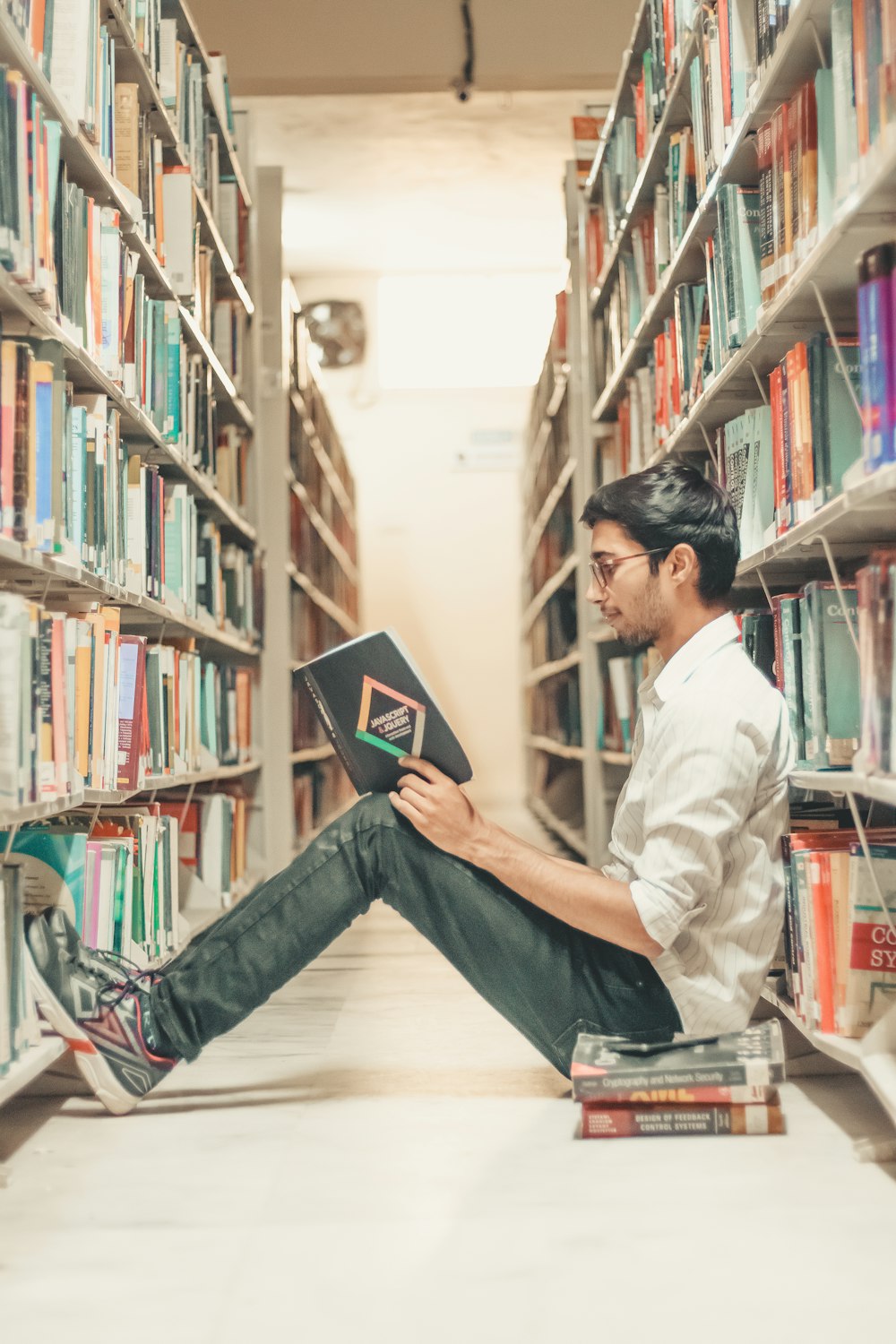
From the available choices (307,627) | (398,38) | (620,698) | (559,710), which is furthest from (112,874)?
(398,38)

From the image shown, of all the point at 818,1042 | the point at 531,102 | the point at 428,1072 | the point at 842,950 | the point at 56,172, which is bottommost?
the point at 428,1072

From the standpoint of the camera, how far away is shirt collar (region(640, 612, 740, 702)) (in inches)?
63.8

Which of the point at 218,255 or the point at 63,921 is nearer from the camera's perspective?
the point at 63,921

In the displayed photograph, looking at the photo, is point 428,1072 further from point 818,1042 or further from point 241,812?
point 241,812

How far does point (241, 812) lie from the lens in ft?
11.5

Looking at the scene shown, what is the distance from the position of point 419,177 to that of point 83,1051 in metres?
5.65

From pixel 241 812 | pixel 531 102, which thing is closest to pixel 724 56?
pixel 241 812

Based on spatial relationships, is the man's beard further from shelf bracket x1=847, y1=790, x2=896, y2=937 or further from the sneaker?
the sneaker

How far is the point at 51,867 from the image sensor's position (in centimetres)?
192

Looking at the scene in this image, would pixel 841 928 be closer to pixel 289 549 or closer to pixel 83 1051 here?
pixel 83 1051

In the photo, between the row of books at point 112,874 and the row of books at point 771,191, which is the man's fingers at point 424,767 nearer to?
the row of books at point 112,874

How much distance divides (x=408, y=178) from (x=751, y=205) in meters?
4.84

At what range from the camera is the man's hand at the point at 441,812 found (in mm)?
1588

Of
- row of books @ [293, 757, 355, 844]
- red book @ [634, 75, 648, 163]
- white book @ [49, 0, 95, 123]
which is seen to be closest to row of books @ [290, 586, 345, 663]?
row of books @ [293, 757, 355, 844]
